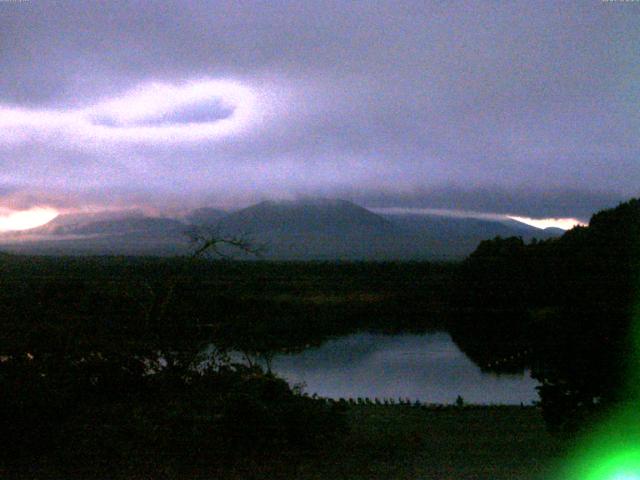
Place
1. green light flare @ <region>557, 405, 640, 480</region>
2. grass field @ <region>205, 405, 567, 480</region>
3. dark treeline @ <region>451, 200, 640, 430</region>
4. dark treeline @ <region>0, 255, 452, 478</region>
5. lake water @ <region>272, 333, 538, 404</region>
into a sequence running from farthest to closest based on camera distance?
lake water @ <region>272, 333, 538, 404</region>
dark treeline @ <region>0, 255, 452, 478</region>
dark treeline @ <region>451, 200, 640, 430</region>
grass field @ <region>205, 405, 567, 480</region>
green light flare @ <region>557, 405, 640, 480</region>

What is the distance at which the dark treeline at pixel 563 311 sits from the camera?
7277 mm

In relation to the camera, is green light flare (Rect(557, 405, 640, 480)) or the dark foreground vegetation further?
the dark foreground vegetation

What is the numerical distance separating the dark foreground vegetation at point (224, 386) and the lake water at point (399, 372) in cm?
213

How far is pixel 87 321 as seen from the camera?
1010 cm

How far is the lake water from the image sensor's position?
14.4 metres

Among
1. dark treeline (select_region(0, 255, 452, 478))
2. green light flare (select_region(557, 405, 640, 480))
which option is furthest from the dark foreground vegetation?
green light flare (select_region(557, 405, 640, 480))

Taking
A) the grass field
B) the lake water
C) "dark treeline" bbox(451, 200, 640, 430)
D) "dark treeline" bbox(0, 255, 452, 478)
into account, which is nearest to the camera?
the grass field

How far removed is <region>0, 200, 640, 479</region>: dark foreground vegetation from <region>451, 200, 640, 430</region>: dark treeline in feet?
0.08

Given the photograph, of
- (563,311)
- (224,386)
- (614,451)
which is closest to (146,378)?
(224,386)

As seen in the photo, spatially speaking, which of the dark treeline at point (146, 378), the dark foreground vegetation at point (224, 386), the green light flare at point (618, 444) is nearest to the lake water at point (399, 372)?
the dark foreground vegetation at point (224, 386)

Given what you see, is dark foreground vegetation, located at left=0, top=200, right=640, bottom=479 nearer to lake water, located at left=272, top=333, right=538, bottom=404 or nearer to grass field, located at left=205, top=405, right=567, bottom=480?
grass field, located at left=205, top=405, right=567, bottom=480

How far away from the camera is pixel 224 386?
28.4ft

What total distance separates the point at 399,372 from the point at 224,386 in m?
8.88

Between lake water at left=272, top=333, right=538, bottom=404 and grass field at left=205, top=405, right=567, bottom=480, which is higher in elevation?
grass field at left=205, top=405, right=567, bottom=480
